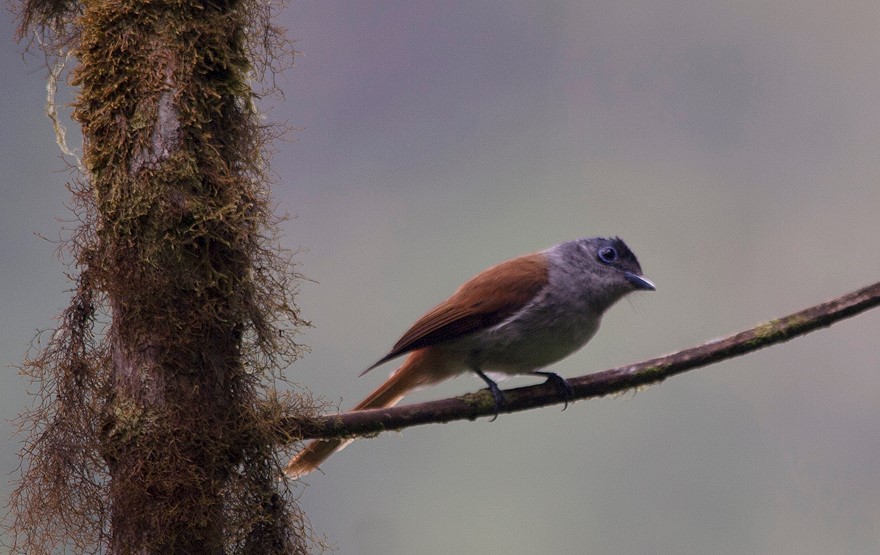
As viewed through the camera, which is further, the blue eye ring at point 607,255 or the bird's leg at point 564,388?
the blue eye ring at point 607,255

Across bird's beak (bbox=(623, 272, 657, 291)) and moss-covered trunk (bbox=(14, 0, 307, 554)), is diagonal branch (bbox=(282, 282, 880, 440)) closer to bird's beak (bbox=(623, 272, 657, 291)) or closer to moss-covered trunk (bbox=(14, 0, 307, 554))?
moss-covered trunk (bbox=(14, 0, 307, 554))

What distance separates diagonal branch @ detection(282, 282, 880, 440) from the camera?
2820 millimetres

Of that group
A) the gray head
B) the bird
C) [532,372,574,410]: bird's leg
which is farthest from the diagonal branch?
the gray head

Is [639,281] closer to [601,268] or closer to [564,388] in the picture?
[601,268]

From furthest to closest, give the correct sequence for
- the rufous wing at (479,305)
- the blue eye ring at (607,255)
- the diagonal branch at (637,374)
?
the blue eye ring at (607,255), the rufous wing at (479,305), the diagonal branch at (637,374)

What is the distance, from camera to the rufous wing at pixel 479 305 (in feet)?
11.8

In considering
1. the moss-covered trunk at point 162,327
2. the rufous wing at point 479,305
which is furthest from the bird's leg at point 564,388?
the moss-covered trunk at point 162,327

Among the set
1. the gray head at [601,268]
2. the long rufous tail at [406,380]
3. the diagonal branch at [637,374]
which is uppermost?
the gray head at [601,268]

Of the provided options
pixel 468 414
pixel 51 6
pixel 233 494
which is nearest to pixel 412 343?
pixel 468 414

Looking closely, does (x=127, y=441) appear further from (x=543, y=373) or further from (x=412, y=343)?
(x=543, y=373)

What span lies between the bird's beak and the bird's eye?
9 cm

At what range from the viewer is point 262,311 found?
2.91 metres

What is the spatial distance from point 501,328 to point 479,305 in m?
0.13

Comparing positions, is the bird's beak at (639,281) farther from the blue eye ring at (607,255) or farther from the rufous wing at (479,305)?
the rufous wing at (479,305)
